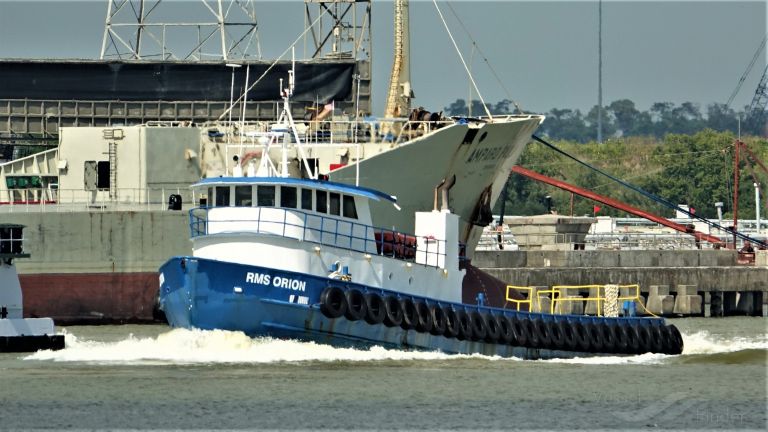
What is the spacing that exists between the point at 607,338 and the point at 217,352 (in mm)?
10457

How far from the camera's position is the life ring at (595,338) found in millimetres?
41562

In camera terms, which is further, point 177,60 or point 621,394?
point 177,60

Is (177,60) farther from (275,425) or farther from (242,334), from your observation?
(275,425)

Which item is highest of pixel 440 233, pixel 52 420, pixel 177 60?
pixel 177 60

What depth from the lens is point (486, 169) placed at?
48.8 m

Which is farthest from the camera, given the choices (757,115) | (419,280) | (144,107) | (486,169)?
(757,115)

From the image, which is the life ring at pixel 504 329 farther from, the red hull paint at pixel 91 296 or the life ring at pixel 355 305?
the red hull paint at pixel 91 296

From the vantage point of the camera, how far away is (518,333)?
131 ft

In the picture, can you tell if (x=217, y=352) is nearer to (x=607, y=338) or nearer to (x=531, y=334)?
(x=531, y=334)

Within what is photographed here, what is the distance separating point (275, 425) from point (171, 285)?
7.31 meters

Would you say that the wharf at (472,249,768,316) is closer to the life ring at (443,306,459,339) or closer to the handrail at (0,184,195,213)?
the handrail at (0,184,195,213)

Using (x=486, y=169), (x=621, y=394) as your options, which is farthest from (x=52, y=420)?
(x=486, y=169)

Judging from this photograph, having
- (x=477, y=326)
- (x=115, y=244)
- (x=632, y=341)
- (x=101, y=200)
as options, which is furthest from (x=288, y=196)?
(x=101, y=200)

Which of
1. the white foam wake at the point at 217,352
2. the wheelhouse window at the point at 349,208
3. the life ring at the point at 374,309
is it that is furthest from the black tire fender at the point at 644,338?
the wheelhouse window at the point at 349,208
